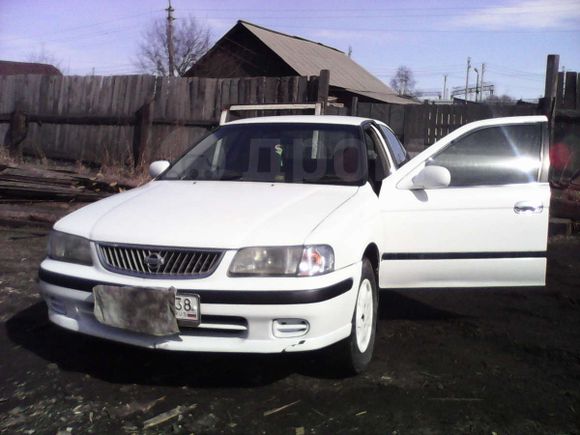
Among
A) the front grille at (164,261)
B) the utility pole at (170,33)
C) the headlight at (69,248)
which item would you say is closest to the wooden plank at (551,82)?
the front grille at (164,261)

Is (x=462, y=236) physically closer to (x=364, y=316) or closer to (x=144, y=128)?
(x=364, y=316)

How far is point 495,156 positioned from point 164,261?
2.45m

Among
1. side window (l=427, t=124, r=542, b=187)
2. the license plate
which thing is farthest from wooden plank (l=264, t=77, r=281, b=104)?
the license plate

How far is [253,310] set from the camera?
290 centimetres

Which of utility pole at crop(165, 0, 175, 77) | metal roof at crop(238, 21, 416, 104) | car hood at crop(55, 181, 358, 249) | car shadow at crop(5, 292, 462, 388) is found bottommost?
car shadow at crop(5, 292, 462, 388)

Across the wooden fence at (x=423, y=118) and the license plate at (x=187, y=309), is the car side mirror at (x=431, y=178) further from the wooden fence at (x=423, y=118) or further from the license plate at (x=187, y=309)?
the wooden fence at (x=423, y=118)

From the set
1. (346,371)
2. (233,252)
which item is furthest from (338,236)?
(346,371)

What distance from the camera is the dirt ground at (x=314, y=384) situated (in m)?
2.85

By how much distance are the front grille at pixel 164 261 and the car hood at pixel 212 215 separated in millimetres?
40

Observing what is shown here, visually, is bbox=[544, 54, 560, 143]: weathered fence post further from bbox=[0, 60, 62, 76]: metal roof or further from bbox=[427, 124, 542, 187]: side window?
bbox=[0, 60, 62, 76]: metal roof

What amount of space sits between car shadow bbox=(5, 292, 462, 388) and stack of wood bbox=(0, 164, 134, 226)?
407 cm

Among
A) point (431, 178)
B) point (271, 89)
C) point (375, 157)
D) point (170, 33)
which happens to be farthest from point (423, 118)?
point (170, 33)

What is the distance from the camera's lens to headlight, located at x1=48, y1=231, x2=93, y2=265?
324 centimetres

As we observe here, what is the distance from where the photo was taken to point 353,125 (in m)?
4.45
